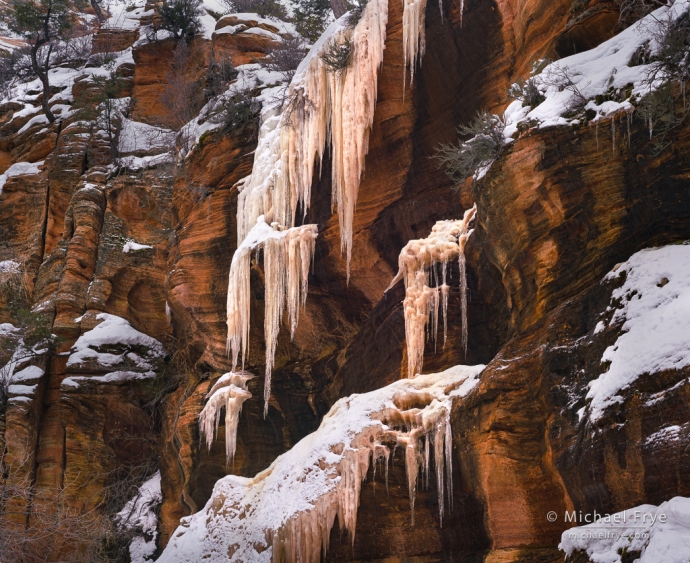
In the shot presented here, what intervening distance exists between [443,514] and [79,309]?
1369 cm

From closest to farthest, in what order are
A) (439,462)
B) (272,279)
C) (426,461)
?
1. (439,462)
2. (426,461)
3. (272,279)

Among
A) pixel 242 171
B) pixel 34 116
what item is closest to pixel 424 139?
pixel 242 171

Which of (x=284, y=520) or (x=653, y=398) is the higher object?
(x=653, y=398)

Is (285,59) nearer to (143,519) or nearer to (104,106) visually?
(104,106)

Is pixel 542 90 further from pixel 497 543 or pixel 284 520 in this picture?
pixel 284 520

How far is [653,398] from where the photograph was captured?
6.91 meters

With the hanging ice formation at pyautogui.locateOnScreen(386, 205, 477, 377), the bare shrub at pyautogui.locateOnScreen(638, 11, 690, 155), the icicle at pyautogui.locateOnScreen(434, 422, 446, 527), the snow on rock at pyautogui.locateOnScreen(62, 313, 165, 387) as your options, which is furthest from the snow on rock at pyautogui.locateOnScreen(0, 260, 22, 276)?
the bare shrub at pyautogui.locateOnScreen(638, 11, 690, 155)

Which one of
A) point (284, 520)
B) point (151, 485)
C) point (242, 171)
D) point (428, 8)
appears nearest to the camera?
point (284, 520)

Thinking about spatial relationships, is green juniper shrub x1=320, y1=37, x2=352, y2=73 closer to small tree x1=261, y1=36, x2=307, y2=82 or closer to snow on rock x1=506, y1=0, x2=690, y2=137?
small tree x1=261, y1=36, x2=307, y2=82

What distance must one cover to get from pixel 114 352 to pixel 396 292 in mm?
9751

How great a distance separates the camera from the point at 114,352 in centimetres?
2006

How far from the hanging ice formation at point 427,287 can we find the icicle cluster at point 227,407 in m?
4.85

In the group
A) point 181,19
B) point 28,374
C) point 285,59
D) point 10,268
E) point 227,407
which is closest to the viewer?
point 227,407

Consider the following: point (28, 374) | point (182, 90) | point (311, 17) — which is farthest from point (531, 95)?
point (311, 17)
